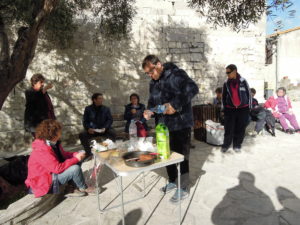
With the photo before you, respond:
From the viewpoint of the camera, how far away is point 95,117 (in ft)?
15.9

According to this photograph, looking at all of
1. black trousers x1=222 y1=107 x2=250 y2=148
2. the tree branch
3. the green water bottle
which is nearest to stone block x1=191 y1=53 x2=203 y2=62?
black trousers x1=222 y1=107 x2=250 y2=148

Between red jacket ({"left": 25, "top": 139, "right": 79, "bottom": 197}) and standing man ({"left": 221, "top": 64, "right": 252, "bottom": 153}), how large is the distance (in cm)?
350

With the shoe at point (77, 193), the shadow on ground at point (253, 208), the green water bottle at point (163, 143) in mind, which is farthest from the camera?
the shoe at point (77, 193)

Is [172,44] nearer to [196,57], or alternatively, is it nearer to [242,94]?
[196,57]

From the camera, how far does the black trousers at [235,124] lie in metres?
4.68

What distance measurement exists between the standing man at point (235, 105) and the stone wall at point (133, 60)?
2.73m

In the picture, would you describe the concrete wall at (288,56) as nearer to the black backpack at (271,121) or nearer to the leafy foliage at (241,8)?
the black backpack at (271,121)

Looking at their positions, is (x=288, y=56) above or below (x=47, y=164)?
above

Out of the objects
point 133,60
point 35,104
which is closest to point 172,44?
point 133,60

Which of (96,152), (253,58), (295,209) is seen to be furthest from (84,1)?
(253,58)

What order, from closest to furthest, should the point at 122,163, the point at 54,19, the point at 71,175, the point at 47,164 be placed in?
the point at 122,163, the point at 47,164, the point at 71,175, the point at 54,19

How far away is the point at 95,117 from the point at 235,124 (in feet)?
9.88

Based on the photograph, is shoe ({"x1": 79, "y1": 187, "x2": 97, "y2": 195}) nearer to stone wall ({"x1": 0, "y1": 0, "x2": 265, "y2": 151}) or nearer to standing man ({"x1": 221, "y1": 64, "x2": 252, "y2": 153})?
standing man ({"x1": 221, "y1": 64, "x2": 252, "y2": 153})

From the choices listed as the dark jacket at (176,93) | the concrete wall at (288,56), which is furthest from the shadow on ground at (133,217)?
the concrete wall at (288,56)
